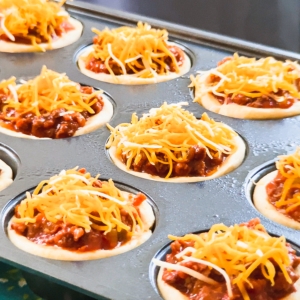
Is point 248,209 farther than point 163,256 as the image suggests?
Yes

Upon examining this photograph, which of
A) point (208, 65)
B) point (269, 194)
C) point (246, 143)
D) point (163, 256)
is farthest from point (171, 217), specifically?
point (208, 65)

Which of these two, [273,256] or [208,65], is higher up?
[273,256]

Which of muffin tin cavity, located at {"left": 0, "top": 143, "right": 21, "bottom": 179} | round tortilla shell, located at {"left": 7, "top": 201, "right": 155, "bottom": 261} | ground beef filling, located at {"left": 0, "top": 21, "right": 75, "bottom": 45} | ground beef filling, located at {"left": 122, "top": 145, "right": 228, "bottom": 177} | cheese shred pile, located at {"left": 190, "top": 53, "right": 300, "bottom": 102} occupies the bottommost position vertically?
muffin tin cavity, located at {"left": 0, "top": 143, "right": 21, "bottom": 179}

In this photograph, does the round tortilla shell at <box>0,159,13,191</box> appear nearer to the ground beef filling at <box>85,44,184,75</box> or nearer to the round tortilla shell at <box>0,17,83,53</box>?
the ground beef filling at <box>85,44,184,75</box>

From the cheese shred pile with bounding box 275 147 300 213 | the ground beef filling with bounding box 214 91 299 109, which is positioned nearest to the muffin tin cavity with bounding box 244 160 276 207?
the cheese shred pile with bounding box 275 147 300 213

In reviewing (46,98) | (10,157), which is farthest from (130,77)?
(10,157)

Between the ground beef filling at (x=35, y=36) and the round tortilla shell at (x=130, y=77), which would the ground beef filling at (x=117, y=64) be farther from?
the ground beef filling at (x=35, y=36)

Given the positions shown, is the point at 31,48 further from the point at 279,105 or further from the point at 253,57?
the point at 279,105
